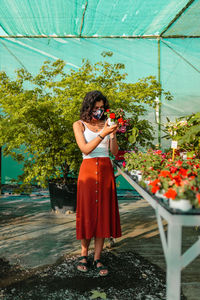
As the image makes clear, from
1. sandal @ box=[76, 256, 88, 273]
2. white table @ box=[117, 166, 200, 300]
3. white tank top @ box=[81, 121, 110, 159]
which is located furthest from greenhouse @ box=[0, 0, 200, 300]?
sandal @ box=[76, 256, 88, 273]

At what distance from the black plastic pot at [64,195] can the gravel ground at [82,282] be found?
158 centimetres

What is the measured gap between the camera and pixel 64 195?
4.23 metres

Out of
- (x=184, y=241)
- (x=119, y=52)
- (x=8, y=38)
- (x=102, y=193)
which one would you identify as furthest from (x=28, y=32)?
(x=184, y=241)

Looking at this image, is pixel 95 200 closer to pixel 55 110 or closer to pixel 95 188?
pixel 95 188

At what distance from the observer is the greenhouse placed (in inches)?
89.4

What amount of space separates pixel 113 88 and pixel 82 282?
2.39 metres

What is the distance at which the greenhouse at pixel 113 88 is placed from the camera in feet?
7.45

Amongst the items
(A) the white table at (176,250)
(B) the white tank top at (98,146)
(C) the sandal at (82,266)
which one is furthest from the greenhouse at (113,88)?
(C) the sandal at (82,266)

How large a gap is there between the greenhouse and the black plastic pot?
0.06 meters

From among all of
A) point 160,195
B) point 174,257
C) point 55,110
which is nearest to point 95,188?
point 160,195

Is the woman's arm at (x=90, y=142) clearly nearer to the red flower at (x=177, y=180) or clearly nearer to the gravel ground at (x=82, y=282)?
the red flower at (x=177, y=180)

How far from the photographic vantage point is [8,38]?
17.7 ft

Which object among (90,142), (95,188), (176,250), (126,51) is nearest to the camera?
(176,250)

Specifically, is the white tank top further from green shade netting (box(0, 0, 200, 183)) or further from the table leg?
green shade netting (box(0, 0, 200, 183))
